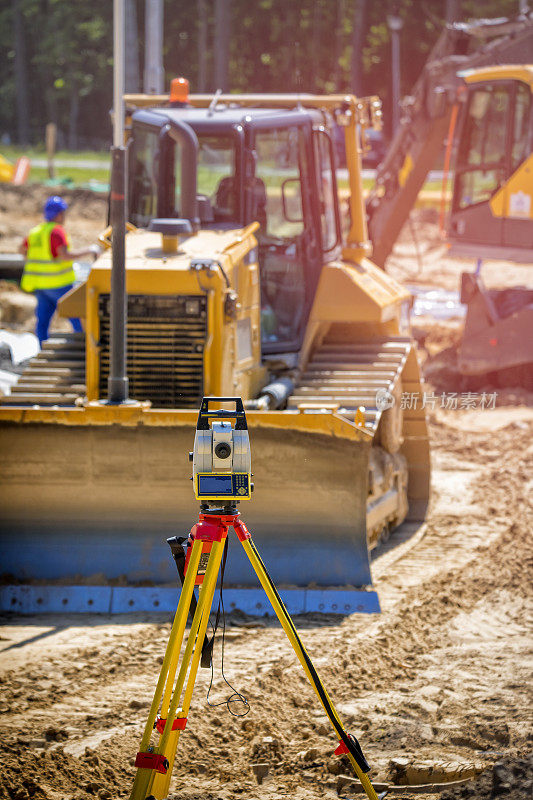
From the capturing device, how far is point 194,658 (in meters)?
4.42

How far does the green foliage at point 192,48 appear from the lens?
164ft

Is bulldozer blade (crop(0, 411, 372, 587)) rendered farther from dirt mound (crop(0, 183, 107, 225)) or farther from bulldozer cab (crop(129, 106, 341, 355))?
dirt mound (crop(0, 183, 107, 225))

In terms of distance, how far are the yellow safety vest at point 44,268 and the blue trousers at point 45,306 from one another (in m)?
0.05

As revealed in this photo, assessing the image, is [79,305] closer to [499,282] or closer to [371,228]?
[371,228]

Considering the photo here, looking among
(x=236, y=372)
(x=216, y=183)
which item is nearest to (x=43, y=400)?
(x=236, y=372)

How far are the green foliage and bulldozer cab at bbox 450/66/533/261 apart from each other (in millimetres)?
34233

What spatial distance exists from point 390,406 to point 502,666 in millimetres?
2271

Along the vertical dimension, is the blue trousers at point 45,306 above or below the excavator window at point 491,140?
below

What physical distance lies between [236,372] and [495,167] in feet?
26.4

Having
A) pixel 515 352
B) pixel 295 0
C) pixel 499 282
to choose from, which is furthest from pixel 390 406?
pixel 295 0

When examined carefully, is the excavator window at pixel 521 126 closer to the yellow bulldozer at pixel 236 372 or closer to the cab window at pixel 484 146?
the cab window at pixel 484 146

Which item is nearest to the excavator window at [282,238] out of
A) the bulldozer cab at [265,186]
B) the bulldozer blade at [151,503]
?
the bulldozer cab at [265,186]

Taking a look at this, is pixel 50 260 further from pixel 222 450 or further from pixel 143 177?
pixel 222 450

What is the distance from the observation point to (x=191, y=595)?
4.48 metres
